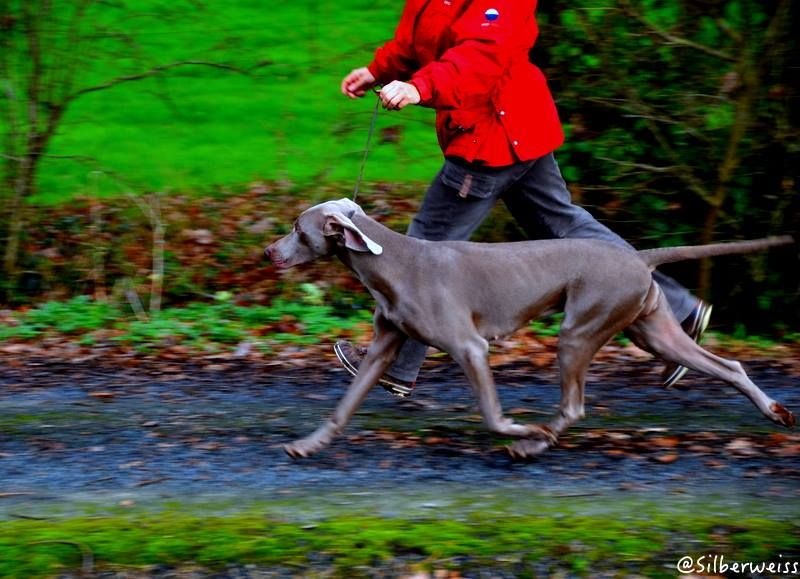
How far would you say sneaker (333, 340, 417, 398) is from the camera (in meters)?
6.09

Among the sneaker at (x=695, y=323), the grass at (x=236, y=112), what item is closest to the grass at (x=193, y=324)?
the grass at (x=236, y=112)

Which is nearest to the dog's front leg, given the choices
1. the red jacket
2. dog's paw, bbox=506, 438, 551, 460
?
dog's paw, bbox=506, 438, 551, 460

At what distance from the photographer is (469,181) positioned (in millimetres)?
5859

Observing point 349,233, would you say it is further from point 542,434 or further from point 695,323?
point 695,323

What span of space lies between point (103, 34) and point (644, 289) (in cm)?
528

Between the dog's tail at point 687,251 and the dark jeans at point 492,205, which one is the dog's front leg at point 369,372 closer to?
the dark jeans at point 492,205

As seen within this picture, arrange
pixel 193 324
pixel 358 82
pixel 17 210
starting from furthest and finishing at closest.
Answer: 1. pixel 17 210
2. pixel 193 324
3. pixel 358 82

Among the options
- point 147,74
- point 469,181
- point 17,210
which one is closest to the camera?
point 469,181

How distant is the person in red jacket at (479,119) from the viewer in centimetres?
537

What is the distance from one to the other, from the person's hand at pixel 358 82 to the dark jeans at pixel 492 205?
2.01 feet

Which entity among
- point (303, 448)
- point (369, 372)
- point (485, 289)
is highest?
point (485, 289)

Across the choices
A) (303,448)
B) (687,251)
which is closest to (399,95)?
(687,251)

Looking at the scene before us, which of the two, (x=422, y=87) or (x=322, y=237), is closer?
(x=422, y=87)

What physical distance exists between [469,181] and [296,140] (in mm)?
5693
